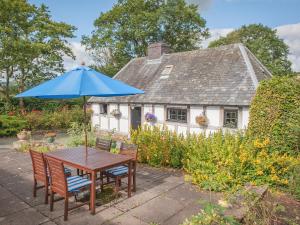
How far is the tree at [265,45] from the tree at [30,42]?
61.8 feet

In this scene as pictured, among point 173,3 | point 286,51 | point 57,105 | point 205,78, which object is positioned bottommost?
point 57,105

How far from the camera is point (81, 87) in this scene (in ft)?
14.3

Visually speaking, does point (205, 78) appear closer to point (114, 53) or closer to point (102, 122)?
point (102, 122)

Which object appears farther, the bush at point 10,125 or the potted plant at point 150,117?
the bush at point 10,125

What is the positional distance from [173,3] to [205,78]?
16.8 meters

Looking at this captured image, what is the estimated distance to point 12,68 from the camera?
60.3 ft

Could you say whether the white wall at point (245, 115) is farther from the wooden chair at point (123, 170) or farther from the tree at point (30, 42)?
the tree at point (30, 42)

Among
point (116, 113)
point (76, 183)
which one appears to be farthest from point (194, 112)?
point (76, 183)

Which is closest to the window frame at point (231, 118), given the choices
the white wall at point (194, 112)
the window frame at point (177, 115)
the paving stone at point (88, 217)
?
the white wall at point (194, 112)

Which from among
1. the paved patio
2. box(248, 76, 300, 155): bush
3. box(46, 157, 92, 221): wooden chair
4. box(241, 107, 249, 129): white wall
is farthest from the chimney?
box(46, 157, 92, 221): wooden chair

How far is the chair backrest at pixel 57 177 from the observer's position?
3950 mm

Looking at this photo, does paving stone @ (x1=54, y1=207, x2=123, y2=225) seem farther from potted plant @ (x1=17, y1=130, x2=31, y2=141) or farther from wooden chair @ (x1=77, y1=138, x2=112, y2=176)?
potted plant @ (x1=17, y1=130, x2=31, y2=141)

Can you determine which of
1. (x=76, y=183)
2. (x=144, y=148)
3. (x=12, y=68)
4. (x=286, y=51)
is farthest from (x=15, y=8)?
(x=286, y=51)

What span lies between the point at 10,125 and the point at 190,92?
11014 mm
